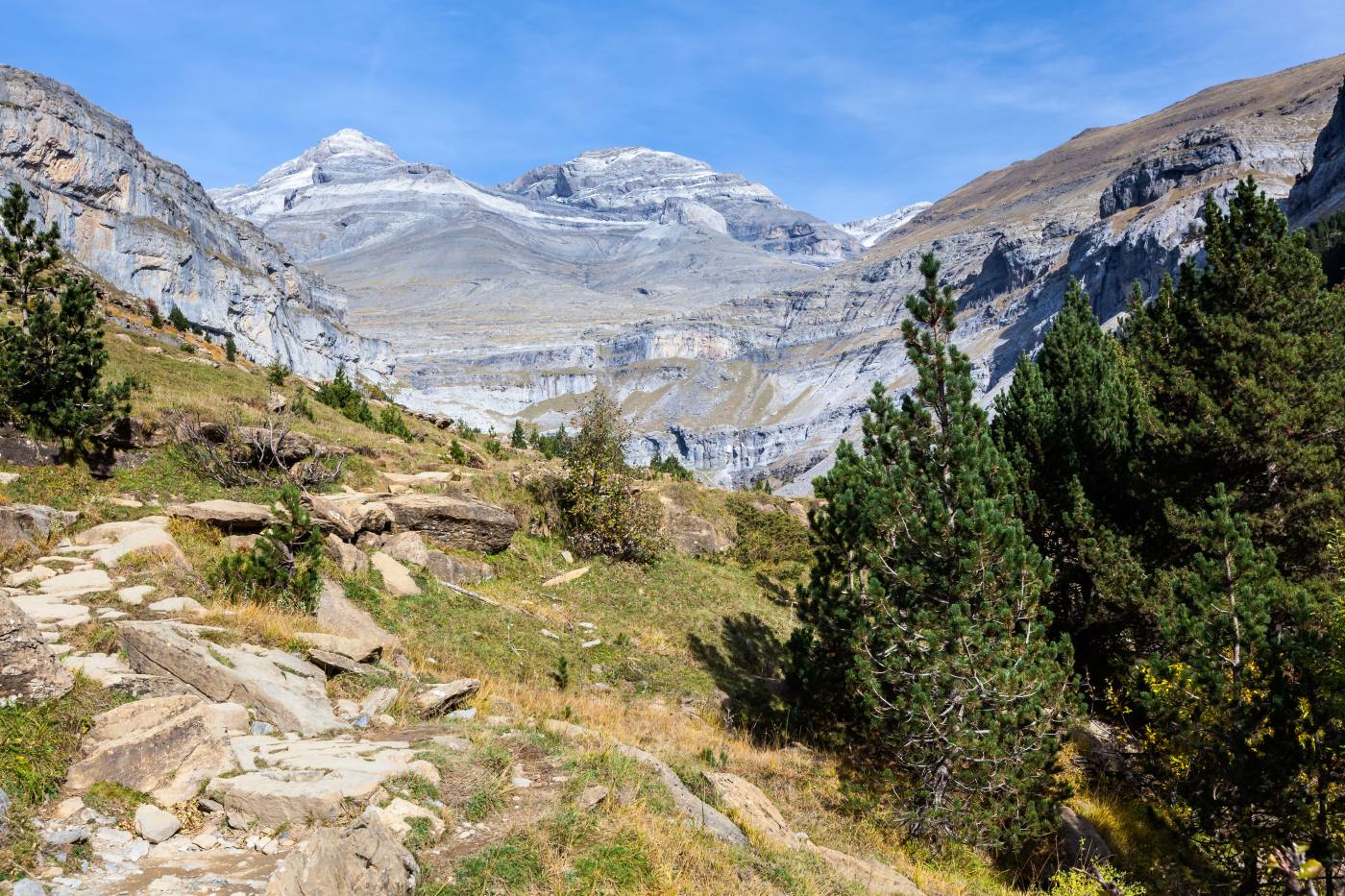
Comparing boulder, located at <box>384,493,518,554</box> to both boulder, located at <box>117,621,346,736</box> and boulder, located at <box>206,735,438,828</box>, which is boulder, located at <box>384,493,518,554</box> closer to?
boulder, located at <box>117,621,346,736</box>

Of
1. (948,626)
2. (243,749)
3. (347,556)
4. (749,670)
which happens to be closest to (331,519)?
(347,556)

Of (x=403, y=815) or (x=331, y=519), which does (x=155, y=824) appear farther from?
(x=331, y=519)

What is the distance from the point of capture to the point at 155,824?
5434 mm

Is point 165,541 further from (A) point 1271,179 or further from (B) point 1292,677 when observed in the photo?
(A) point 1271,179

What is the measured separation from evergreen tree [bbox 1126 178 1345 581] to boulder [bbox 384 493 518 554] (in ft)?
49.1

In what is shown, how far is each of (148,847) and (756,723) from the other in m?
10.3

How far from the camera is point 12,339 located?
1477cm

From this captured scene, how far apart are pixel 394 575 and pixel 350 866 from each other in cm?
1010

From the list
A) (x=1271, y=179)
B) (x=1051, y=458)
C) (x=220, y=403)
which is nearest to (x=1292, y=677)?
(x=1051, y=458)

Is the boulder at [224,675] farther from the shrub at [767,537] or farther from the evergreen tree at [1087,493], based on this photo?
the shrub at [767,537]

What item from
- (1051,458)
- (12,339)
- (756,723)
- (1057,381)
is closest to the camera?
(756,723)

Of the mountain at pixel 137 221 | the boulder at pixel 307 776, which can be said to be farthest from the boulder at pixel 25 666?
the mountain at pixel 137 221

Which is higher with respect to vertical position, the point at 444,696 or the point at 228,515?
the point at 228,515

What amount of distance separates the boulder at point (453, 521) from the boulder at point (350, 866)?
1259 cm
